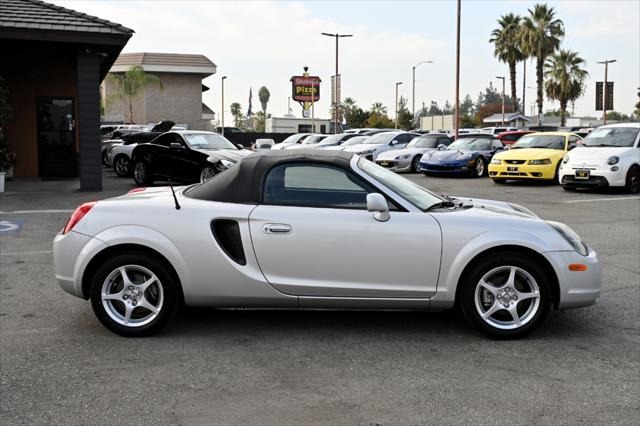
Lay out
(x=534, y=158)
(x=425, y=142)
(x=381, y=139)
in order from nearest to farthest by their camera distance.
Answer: (x=534, y=158)
(x=425, y=142)
(x=381, y=139)

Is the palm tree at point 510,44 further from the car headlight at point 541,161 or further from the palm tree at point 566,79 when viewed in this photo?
the car headlight at point 541,161

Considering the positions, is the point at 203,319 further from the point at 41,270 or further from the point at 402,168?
the point at 402,168

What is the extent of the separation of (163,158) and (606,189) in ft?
36.0

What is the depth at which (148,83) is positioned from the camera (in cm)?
5916

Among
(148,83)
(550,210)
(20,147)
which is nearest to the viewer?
(550,210)

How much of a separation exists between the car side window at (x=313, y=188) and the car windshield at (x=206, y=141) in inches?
457

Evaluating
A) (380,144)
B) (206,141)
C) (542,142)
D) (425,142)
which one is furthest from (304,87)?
(206,141)

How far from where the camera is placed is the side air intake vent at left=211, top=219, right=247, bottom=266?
4.90 meters

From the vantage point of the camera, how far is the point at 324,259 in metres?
4.84

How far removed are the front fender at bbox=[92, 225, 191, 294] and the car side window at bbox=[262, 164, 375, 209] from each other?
0.74m

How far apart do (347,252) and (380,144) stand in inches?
801

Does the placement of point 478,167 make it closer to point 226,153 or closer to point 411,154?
point 411,154

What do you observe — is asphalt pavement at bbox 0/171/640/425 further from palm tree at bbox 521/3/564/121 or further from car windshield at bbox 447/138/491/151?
palm tree at bbox 521/3/564/121

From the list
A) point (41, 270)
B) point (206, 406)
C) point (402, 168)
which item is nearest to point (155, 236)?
point (206, 406)
